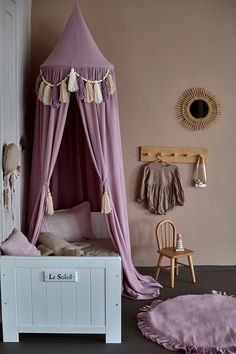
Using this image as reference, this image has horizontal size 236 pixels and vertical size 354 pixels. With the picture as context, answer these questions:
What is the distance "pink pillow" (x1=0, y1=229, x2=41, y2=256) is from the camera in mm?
2885

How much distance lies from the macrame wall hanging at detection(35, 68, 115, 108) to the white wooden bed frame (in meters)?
1.42

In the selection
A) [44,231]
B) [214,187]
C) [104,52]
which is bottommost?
[44,231]

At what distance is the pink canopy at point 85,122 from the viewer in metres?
3.48

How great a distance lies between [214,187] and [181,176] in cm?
39

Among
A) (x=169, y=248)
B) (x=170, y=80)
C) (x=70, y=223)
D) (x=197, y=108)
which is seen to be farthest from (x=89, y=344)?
(x=170, y=80)

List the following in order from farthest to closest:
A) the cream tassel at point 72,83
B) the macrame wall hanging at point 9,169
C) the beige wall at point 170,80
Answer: the beige wall at point 170,80, the cream tassel at point 72,83, the macrame wall hanging at point 9,169

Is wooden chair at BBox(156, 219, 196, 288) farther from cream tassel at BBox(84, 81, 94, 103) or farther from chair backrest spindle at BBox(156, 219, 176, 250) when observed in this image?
cream tassel at BBox(84, 81, 94, 103)

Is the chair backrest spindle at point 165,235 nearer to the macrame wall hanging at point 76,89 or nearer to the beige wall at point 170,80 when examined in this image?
the beige wall at point 170,80

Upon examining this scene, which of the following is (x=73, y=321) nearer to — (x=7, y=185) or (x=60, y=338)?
(x=60, y=338)

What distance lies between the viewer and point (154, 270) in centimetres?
441

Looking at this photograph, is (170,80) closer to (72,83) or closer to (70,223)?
A: (72,83)

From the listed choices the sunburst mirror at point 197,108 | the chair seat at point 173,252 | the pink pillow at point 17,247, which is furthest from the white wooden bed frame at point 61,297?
the sunburst mirror at point 197,108

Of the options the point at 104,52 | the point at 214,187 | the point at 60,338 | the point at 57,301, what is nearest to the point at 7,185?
the point at 57,301

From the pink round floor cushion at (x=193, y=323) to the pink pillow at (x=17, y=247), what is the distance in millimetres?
1023
